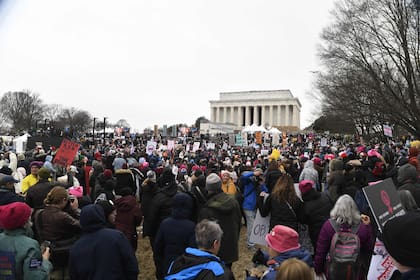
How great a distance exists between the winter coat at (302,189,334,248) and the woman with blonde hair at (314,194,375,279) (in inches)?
28.6

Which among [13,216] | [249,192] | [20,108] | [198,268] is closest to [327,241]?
[198,268]

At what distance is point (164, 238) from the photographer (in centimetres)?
452

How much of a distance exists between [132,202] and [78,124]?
7690 centimetres

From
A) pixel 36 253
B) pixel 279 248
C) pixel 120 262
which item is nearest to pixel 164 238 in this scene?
pixel 120 262

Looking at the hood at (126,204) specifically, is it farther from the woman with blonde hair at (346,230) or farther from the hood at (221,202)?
the woman with blonde hair at (346,230)

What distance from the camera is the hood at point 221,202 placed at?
5.18m

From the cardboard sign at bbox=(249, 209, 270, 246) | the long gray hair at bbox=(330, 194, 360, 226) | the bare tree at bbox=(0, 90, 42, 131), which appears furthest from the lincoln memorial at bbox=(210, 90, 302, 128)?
the long gray hair at bbox=(330, 194, 360, 226)

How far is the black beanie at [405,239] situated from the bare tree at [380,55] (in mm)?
16366

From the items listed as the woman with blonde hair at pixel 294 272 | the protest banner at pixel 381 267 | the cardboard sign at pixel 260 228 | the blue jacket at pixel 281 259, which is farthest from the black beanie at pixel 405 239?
the cardboard sign at pixel 260 228

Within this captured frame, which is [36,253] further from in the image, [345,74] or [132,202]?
[345,74]

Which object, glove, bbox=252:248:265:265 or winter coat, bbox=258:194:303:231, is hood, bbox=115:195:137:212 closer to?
winter coat, bbox=258:194:303:231

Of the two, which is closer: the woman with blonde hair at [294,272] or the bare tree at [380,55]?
the woman with blonde hair at [294,272]

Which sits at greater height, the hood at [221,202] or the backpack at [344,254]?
the hood at [221,202]

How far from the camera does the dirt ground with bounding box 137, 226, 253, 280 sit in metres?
6.61
